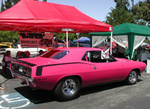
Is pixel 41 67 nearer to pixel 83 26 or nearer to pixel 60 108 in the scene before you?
pixel 60 108

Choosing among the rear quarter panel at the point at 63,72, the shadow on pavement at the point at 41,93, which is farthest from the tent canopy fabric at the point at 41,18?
the rear quarter panel at the point at 63,72

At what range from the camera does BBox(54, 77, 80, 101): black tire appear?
4.23 metres

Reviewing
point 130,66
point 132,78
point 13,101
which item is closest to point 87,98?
point 13,101

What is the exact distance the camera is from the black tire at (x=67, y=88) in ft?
13.9

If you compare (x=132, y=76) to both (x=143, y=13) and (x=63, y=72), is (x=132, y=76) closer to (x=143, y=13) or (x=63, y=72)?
(x=63, y=72)

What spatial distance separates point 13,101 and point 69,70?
1.76 metres

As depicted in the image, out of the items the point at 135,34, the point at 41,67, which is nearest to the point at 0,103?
the point at 41,67

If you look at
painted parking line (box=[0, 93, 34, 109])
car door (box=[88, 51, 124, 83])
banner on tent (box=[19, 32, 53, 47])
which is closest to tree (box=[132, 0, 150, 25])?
banner on tent (box=[19, 32, 53, 47])

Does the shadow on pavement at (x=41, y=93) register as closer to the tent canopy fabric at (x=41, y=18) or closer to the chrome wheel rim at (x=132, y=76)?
the chrome wheel rim at (x=132, y=76)

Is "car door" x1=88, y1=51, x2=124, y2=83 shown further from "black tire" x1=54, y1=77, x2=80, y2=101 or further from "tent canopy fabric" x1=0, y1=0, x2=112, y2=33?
"tent canopy fabric" x1=0, y1=0, x2=112, y2=33

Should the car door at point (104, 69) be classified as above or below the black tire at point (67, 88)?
above

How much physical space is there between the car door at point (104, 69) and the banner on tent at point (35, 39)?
585 cm

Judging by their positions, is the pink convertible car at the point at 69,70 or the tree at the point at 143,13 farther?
the tree at the point at 143,13

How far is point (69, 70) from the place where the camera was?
434 cm
